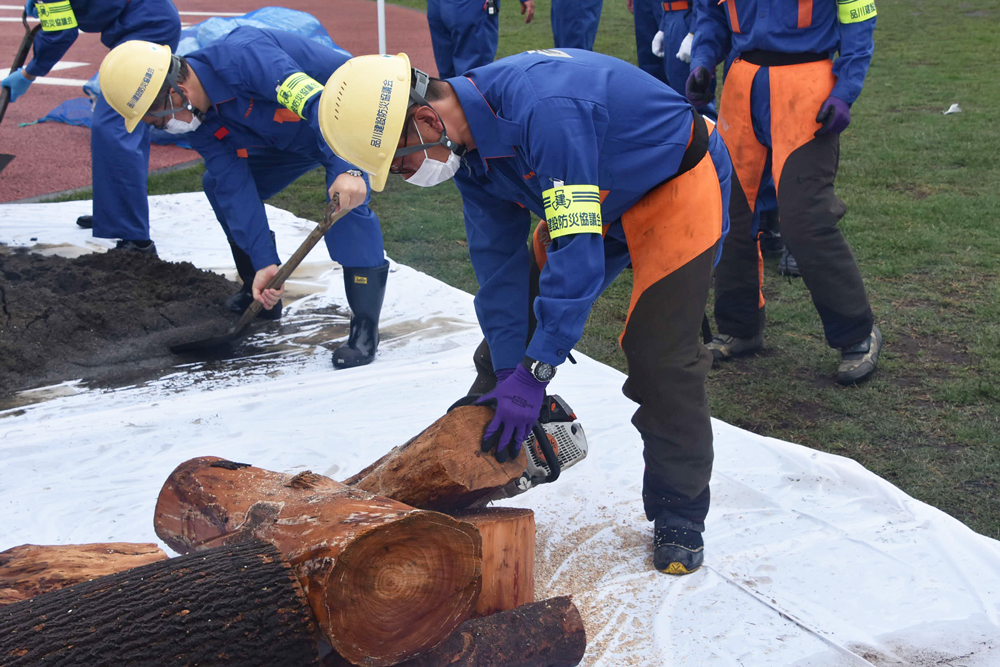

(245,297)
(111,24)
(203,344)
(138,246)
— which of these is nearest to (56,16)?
(111,24)

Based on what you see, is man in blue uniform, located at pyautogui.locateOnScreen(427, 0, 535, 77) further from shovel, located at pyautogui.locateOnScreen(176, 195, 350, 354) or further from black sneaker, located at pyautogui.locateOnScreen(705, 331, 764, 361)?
black sneaker, located at pyautogui.locateOnScreen(705, 331, 764, 361)

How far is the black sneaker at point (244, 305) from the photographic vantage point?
4238 mm

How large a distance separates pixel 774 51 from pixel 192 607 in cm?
305

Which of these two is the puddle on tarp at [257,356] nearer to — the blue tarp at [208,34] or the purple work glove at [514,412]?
the purple work glove at [514,412]

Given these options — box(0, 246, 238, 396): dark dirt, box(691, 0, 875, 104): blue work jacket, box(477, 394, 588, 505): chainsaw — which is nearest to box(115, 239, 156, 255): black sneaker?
box(0, 246, 238, 396): dark dirt

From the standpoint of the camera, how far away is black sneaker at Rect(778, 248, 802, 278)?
4.79 metres

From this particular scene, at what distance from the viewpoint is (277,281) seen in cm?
350

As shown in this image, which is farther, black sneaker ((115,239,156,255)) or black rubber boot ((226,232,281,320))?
black sneaker ((115,239,156,255))

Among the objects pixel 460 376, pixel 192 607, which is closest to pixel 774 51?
pixel 460 376

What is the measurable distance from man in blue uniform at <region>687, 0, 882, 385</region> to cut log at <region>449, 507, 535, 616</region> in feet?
6.28

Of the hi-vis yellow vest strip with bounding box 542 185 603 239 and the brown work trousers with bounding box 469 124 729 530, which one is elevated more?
the hi-vis yellow vest strip with bounding box 542 185 603 239

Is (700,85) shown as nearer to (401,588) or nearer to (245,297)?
(245,297)

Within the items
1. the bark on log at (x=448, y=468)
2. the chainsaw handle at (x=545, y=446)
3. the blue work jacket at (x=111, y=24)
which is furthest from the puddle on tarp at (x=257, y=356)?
the blue work jacket at (x=111, y=24)

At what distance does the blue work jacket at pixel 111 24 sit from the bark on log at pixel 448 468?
3.75 metres
